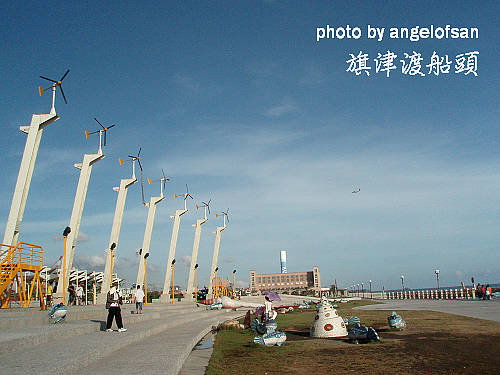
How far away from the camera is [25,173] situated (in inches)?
818

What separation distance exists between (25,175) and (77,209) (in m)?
5.23

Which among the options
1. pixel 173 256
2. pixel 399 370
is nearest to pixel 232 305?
pixel 173 256

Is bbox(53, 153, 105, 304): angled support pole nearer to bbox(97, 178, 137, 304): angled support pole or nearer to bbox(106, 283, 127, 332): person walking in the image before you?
bbox(97, 178, 137, 304): angled support pole

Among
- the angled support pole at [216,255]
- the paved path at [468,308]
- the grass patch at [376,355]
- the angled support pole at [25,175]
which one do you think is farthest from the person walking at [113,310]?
the angled support pole at [216,255]

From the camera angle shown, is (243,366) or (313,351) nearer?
(243,366)

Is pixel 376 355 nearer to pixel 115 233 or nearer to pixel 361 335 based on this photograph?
pixel 361 335

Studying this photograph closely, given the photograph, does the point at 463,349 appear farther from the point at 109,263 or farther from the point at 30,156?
the point at 109,263

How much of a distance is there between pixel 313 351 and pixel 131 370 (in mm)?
6036

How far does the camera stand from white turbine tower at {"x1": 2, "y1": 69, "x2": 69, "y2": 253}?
2009 cm

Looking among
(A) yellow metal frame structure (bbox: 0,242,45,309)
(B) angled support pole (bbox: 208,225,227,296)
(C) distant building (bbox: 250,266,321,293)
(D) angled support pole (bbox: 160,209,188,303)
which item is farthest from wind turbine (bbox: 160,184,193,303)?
(C) distant building (bbox: 250,266,321,293)

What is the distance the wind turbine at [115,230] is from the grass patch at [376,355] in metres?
16.9

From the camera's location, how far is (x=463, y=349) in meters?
11.0

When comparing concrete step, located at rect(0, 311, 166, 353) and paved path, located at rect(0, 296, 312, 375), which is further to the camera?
concrete step, located at rect(0, 311, 166, 353)

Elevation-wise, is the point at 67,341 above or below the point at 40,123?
below
